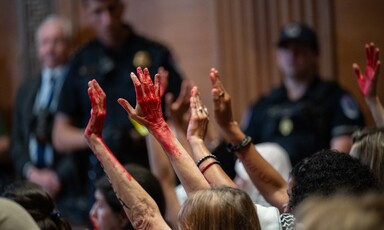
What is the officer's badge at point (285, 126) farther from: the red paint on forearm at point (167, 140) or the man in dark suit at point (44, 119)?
the red paint on forearm at point (167, 140)

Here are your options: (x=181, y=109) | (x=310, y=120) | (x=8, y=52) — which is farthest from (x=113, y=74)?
(x=8, y=52)

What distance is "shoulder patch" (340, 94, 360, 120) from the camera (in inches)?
152

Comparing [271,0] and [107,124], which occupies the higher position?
[271,0]

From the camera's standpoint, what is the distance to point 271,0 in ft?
14.4

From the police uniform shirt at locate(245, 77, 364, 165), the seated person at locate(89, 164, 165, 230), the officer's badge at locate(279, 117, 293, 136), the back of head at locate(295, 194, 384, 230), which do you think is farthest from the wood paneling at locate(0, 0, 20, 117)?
the back of head at locate(295, 194, 384, 230)

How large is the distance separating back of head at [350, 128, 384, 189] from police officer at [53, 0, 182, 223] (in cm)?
162

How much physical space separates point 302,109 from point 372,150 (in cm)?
148

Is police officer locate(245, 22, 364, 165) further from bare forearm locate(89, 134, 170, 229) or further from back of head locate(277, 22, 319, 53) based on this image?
bare forearm locate(89, 134, 170, 229)

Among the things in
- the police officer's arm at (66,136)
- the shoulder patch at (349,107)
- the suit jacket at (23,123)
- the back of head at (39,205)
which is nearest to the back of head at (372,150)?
the back of head at (39,205)

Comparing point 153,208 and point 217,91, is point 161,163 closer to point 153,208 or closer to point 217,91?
point 217,91

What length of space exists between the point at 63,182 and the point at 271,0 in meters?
1.44

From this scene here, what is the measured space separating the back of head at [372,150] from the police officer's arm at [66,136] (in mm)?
1828

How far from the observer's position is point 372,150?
245cm

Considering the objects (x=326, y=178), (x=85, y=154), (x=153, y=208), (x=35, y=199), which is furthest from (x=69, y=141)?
(x=326, y=178)
